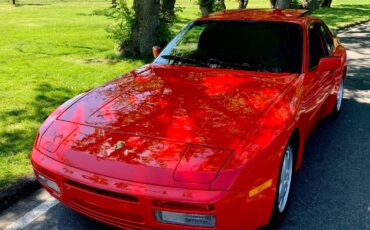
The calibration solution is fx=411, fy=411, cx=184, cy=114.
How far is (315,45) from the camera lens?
447 centimetres

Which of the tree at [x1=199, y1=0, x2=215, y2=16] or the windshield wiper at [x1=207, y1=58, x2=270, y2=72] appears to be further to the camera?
the tree at [x1=199, y1=0, x2=215, y2=16]

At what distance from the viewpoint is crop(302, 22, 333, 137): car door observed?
12.5 ft

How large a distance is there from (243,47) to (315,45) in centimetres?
92

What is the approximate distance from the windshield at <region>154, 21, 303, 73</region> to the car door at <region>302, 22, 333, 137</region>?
183 millimetres

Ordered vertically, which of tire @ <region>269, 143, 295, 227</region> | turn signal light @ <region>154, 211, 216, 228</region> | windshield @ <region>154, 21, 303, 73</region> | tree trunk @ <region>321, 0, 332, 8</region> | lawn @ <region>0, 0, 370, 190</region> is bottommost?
tree trunk @ <region>321, 0, 332, 8</region>

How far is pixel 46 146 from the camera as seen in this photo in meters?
2.95

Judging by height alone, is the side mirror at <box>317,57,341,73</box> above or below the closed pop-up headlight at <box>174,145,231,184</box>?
above

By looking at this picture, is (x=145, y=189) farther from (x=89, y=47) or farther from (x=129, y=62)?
(x=89, y=47)

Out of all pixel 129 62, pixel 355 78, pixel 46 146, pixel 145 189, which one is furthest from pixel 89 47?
pixel 145 189

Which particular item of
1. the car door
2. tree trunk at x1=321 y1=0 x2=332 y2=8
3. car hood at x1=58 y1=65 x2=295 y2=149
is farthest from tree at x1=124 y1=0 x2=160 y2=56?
tree trunk at x1=321 y1=0 x2=332 y2=8

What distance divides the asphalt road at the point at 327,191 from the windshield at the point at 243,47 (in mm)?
1086

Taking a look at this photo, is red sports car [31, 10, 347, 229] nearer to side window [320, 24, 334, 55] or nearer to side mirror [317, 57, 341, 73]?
side mirror [317, 57, 341, 73]

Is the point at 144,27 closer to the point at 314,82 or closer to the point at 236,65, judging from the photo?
the point at 236,65

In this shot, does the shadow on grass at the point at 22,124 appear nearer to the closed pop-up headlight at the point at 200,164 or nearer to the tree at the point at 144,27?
the closed pop-up headlight at the point at 200,164
